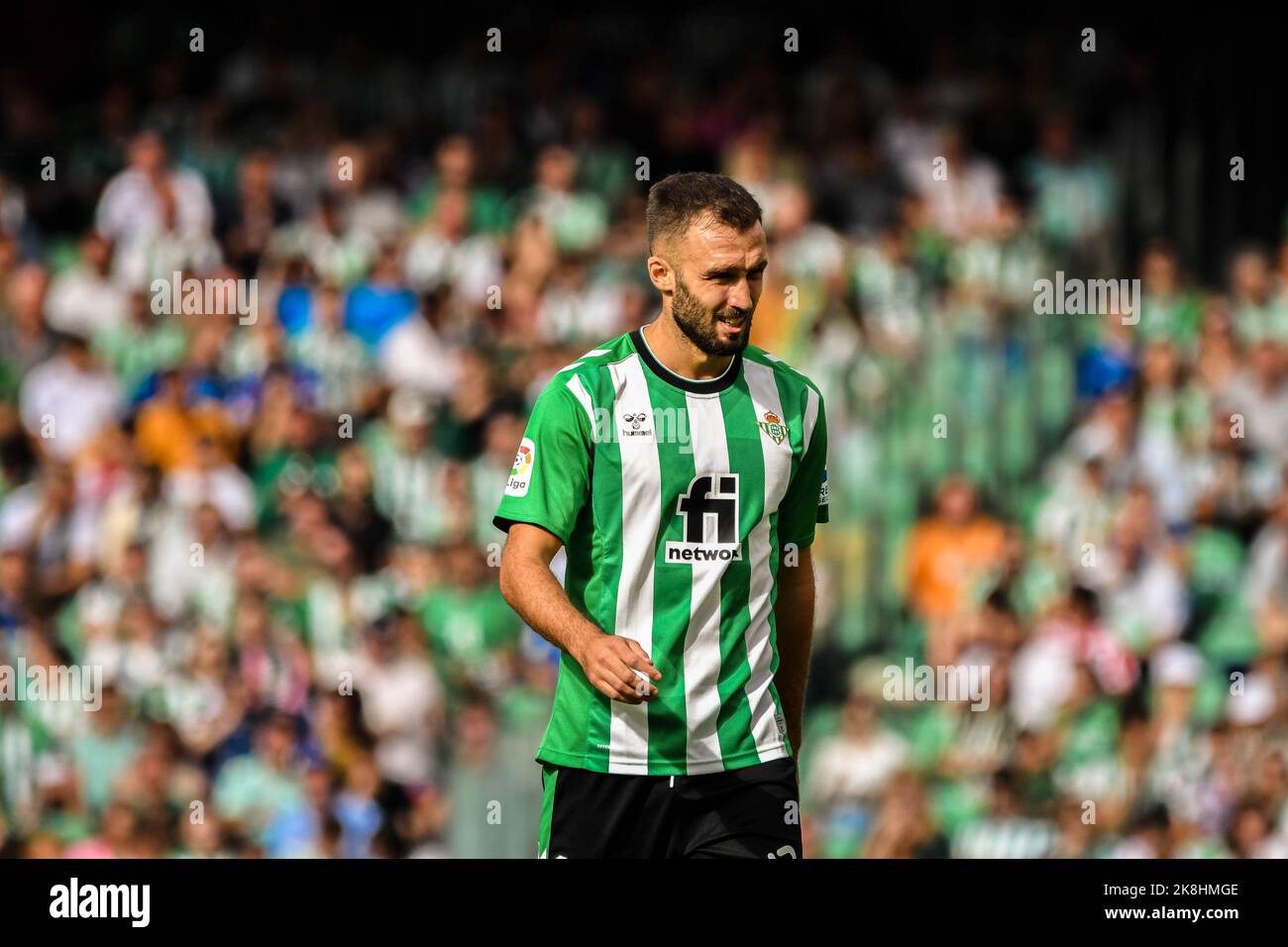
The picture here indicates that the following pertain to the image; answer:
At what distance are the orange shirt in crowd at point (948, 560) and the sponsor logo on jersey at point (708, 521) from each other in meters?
4.87

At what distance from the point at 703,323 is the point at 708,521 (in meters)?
0.40

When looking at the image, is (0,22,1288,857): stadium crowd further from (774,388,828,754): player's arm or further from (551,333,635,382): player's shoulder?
(551,333,635,382): player's shoulder

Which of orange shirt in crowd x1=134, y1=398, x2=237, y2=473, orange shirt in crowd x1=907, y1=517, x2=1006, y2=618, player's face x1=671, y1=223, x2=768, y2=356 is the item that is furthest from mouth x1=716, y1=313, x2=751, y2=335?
orange shirt in crowd x1=134, y1=398, x2=237, y2=473

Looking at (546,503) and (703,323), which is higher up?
(703,323)

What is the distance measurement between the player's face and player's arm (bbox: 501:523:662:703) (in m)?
0.52

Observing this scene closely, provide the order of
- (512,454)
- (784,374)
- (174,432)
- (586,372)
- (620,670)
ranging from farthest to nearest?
(174,432), (512,454), (784,374), (586,372), (620,670)

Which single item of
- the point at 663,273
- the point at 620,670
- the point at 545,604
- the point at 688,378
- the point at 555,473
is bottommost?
the point at 620,670

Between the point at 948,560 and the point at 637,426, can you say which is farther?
the point at 948,560

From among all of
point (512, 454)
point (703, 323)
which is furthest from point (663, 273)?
point (512, 454)

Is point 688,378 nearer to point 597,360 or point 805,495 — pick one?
point 597,360

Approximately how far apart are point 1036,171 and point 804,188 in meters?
1.16

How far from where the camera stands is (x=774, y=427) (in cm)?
378

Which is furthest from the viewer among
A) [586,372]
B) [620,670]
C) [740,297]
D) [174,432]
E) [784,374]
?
[174,432]

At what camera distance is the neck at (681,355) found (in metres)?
3.74
